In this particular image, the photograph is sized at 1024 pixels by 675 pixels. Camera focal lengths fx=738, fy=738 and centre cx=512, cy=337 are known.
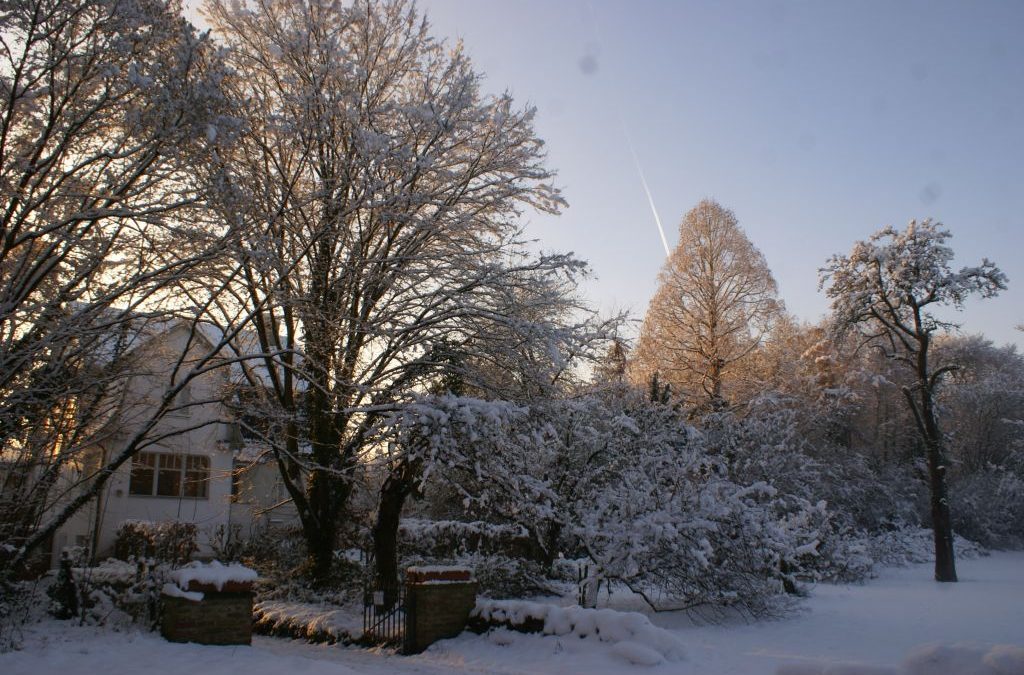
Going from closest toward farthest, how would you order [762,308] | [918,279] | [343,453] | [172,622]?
[172,622] → [343,453] → [918,279] → [762,308]

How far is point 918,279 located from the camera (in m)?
22.6

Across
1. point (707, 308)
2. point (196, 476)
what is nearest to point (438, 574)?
point (196, 476)

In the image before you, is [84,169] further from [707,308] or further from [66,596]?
[707,308]

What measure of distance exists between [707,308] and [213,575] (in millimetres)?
22430

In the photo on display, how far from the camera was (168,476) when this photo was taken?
25.3 metres

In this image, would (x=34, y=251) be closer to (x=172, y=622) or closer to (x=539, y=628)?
(x=172, y=622)

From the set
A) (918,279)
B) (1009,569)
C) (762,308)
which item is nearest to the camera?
(918,279)

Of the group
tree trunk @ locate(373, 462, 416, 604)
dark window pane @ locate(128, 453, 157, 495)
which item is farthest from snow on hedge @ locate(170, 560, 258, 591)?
dark window pane @ locate(128, 453, 157, 495)

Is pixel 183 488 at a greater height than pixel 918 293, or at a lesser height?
lesser

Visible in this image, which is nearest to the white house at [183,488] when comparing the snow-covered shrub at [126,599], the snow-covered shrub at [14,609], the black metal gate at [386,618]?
the snow-covered shrub at [126,599]

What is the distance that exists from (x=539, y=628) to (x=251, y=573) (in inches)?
154

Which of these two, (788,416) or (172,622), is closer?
(172,622)

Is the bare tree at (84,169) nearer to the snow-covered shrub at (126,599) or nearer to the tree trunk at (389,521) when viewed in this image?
the snow-covered shrub at (126,599)

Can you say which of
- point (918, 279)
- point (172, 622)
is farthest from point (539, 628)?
point (918, 279)
